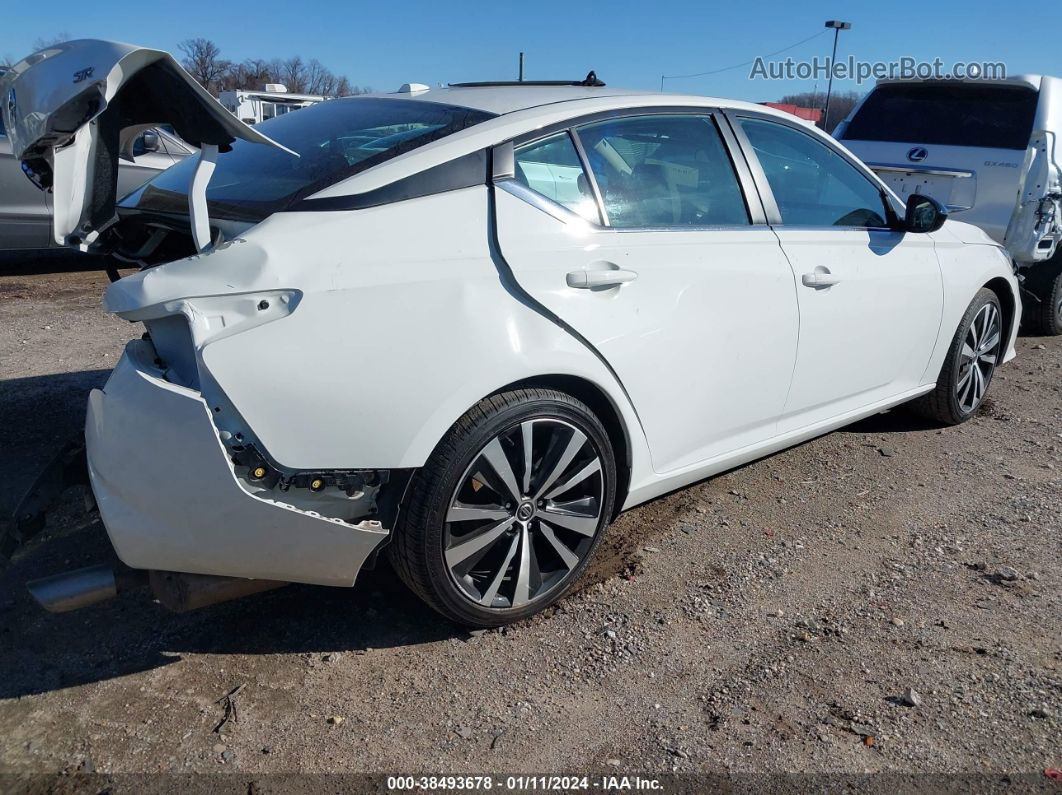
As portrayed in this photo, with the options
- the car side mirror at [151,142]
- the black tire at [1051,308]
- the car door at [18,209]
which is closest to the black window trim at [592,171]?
the black tire at [1051,308]

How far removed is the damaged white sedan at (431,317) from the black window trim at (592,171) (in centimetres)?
1

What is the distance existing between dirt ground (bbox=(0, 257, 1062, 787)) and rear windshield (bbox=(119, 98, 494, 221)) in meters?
1.34

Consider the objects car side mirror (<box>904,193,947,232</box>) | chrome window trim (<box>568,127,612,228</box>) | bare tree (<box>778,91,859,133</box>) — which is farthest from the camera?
bare tree (<box>778,91,859,133</box>)

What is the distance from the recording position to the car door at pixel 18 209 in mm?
7535

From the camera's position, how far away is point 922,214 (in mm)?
4102

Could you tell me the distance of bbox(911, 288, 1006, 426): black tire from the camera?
183 inches

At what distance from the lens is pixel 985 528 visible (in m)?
3.79

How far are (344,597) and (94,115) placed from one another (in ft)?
5.61

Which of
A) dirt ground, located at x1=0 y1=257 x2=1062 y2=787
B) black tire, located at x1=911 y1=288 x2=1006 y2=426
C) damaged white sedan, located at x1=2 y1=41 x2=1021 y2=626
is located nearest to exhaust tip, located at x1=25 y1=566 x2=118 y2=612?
damaged white sedan, located at x1=2 y1=41 x2=1021 y2=626

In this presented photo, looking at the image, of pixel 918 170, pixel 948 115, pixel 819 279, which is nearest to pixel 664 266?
pixel 819 279

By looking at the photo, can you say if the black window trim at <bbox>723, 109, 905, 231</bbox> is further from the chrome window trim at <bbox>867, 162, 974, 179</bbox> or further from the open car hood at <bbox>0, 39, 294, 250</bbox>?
the chrome window trim at <bbox>867, 162, 974, 179</bbox>

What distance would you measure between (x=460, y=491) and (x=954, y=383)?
324 centimetres

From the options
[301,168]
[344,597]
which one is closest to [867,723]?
[344,597]

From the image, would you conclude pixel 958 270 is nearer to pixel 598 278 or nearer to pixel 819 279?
pixel 819 279
